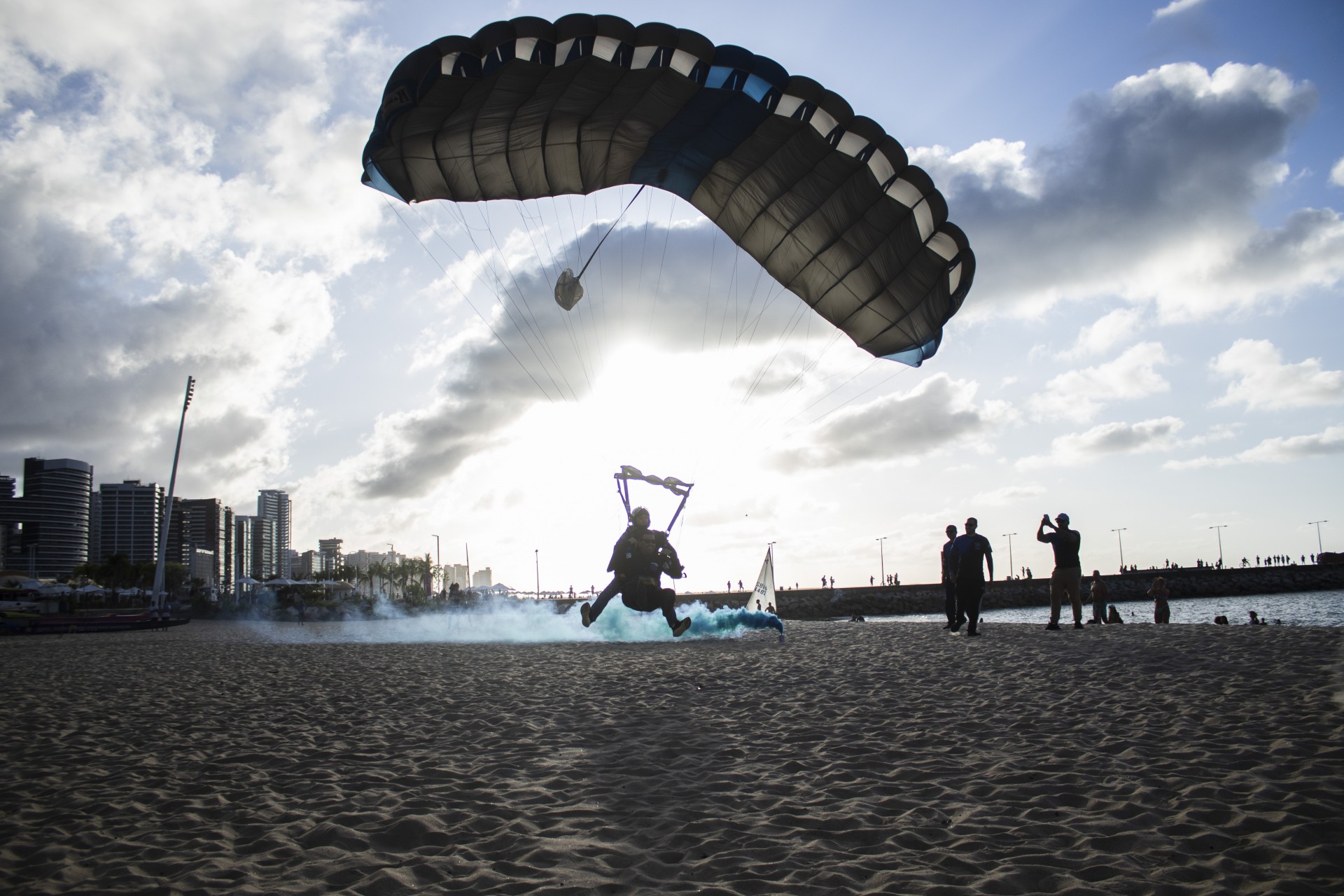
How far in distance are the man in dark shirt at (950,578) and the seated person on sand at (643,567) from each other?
527 centimetres

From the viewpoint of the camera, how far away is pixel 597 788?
523 centimetres

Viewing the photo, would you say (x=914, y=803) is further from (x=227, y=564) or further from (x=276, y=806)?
(x=227, y=564)

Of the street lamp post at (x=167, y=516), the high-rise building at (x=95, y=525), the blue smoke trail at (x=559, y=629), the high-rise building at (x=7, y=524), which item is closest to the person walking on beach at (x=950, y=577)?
the blue smoke trail at (x=559, y=629)

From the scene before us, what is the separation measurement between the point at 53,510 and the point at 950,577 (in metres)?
229

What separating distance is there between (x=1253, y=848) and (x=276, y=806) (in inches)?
223

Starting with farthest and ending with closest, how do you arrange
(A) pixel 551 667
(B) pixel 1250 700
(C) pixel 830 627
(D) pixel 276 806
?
(C) pixel 830 627 < (A) pixel 551 667 < (B) pixel 1250 700 < (D) pixel 276 806

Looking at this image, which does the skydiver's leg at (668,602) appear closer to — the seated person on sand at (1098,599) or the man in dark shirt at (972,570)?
the man in dark shirt at (972,570)

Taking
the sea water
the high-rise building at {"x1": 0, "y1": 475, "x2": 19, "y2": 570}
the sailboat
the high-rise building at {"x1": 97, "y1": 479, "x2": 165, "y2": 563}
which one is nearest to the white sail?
the sailboat

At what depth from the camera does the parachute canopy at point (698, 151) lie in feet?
36.9

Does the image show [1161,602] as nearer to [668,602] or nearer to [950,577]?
[950,577]

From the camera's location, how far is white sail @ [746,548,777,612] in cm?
1967

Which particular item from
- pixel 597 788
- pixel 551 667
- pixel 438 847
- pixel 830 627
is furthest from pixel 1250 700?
pixel 830 627

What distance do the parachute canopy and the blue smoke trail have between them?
718cm

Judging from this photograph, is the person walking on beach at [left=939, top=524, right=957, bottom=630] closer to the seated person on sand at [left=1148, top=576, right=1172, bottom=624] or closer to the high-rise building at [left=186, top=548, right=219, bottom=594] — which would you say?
the seated person on sand at [left=1148, top=576, right=1172, bottom=624]
